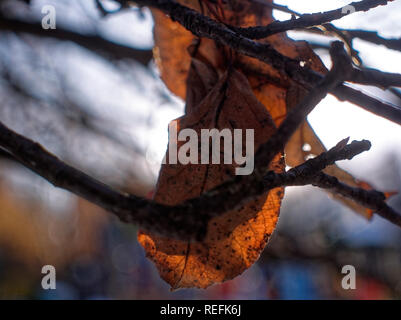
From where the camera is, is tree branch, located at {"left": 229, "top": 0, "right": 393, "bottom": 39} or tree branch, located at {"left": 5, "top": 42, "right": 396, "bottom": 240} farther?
tree branch, located at {"left": 229, "top": 0, "right": 393, "bottom": 39}

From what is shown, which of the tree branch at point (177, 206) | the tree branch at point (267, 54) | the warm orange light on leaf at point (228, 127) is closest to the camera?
the tree branch at point (177, 206)

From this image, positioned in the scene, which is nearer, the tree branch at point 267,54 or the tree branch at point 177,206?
the tree branch at point 177,206

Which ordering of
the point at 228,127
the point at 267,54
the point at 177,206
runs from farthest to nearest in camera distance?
the point at 228,127
the point at 267,54
the point at 177,206

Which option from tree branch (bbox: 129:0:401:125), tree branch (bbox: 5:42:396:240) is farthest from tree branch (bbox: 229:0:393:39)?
tree branch (bbox: 5:42:396:240)

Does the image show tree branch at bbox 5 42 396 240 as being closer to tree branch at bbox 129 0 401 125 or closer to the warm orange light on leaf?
tree branch at bbox 129 0 401 125

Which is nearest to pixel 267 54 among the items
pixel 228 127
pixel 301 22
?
pixel 301 22

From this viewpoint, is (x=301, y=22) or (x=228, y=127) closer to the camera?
(x=301, y=22)

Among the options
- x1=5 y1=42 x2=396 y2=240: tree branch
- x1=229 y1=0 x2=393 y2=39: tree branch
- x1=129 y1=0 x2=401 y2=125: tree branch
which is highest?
x1=229 y1=0 x2=393 y2=39: tree branch

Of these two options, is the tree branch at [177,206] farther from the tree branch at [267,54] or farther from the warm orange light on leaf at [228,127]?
the warm orange light on leaf at [228,127]

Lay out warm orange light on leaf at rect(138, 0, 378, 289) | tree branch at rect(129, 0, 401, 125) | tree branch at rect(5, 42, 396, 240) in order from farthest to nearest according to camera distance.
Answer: warm orange light on leaf at rect(138, 0, 378, 289) → tree branch at rect(129, 0, 401, 125) → tree branch at rect(5, 42, 396, 240)

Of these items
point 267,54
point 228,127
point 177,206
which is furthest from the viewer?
point 228,127

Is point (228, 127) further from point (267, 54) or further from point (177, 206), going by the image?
point (177, 206)

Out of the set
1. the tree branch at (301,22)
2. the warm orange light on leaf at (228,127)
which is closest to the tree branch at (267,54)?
the tree branch at (301,22)
